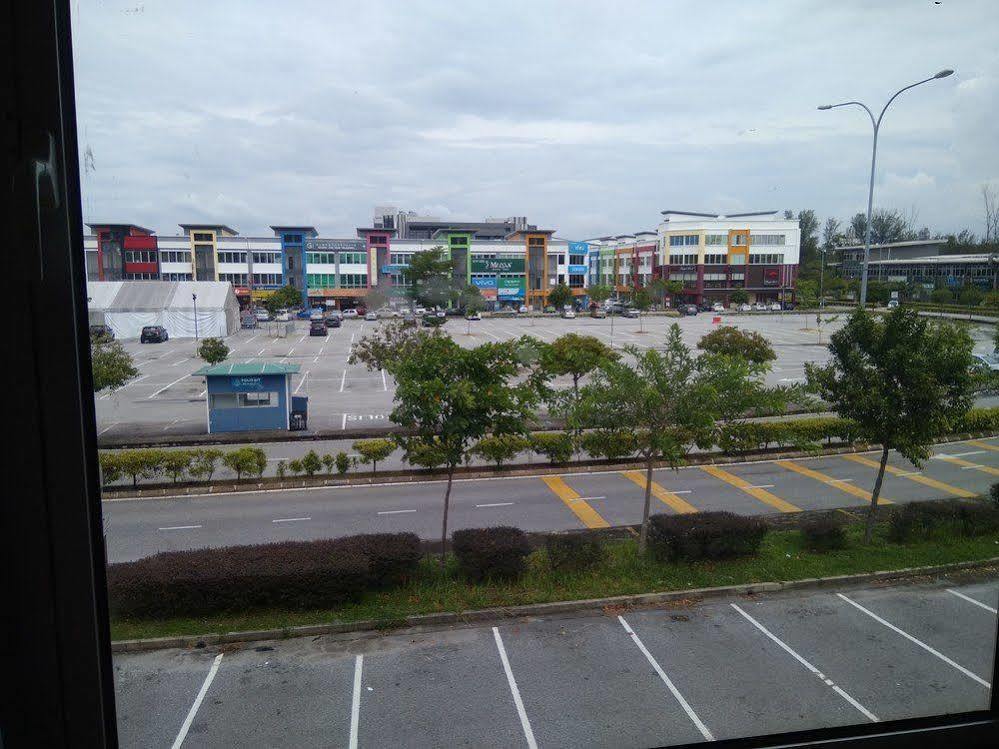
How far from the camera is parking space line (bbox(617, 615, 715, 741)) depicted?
130 centimetres

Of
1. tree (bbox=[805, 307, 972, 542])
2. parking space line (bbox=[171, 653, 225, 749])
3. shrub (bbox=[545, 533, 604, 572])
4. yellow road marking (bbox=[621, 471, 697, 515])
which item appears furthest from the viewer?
yellow road marking (bbox=[621, 471, 697, 515])

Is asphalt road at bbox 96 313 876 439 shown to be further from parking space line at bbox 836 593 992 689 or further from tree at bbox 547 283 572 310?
parking space line at bbox 836 593 992 689

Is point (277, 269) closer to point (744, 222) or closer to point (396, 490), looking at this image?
point (744, 222)

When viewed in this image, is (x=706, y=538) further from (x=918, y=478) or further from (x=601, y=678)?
(x=918, y=478)

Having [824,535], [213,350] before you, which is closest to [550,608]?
[824,535]

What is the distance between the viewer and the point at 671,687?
5.18ft

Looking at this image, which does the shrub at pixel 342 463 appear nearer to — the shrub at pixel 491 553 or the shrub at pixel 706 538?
the shrub at pixel 491 553

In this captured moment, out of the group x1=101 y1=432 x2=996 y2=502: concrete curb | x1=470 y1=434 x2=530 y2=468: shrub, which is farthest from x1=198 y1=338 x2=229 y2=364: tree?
x1=470 y1=434 x2=530 y2=468: shrub

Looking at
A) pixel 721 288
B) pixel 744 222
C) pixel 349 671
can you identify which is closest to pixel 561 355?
pixel 721 288

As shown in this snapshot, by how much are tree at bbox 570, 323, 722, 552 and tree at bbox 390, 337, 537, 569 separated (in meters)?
0.37

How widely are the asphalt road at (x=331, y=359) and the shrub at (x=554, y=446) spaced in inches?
24.0

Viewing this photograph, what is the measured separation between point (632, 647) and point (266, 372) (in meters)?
5.30

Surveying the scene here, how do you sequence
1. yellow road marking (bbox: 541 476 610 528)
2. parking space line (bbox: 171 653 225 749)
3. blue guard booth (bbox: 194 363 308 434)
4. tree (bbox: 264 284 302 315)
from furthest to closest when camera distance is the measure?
blue guard booth (bbox: 194 363 308 434)
yellow road marking (bbox: 541 476 610 528)
tree (bbox: 264 284 302 315)
parking space line (bbox: 171 653 225 749)

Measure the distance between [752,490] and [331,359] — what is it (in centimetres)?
446
